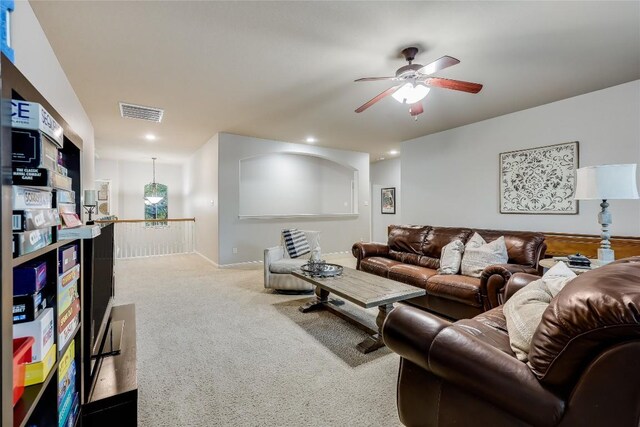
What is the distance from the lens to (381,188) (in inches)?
335

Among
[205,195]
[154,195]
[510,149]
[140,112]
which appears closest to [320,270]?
[510,149]

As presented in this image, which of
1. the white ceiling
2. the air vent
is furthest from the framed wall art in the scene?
the air vent

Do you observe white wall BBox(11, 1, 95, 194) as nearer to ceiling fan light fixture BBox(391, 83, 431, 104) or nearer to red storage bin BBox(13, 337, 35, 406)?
red storage bin BBox(13, 337, 35, 406)

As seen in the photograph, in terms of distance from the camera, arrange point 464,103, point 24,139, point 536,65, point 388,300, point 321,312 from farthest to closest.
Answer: point 464,103 → point 321,312 → point 536,65 → point 388,300 → point 24,139

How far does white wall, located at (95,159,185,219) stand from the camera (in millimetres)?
7816

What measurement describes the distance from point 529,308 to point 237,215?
492 cm

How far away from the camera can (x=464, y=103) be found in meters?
3.71

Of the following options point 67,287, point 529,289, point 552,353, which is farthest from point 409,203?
point 67,287

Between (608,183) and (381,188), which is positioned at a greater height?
(381,188)

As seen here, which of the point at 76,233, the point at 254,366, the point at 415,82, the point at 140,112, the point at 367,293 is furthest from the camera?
the point at 140,112

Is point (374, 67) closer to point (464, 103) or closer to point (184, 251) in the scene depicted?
point (464, 103)

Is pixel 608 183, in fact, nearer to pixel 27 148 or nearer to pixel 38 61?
pixel 27 148

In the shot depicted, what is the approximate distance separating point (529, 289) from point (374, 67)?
2.25 m

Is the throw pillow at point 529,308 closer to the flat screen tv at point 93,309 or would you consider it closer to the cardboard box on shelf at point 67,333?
the cardboard box on shelf at point 67,333
